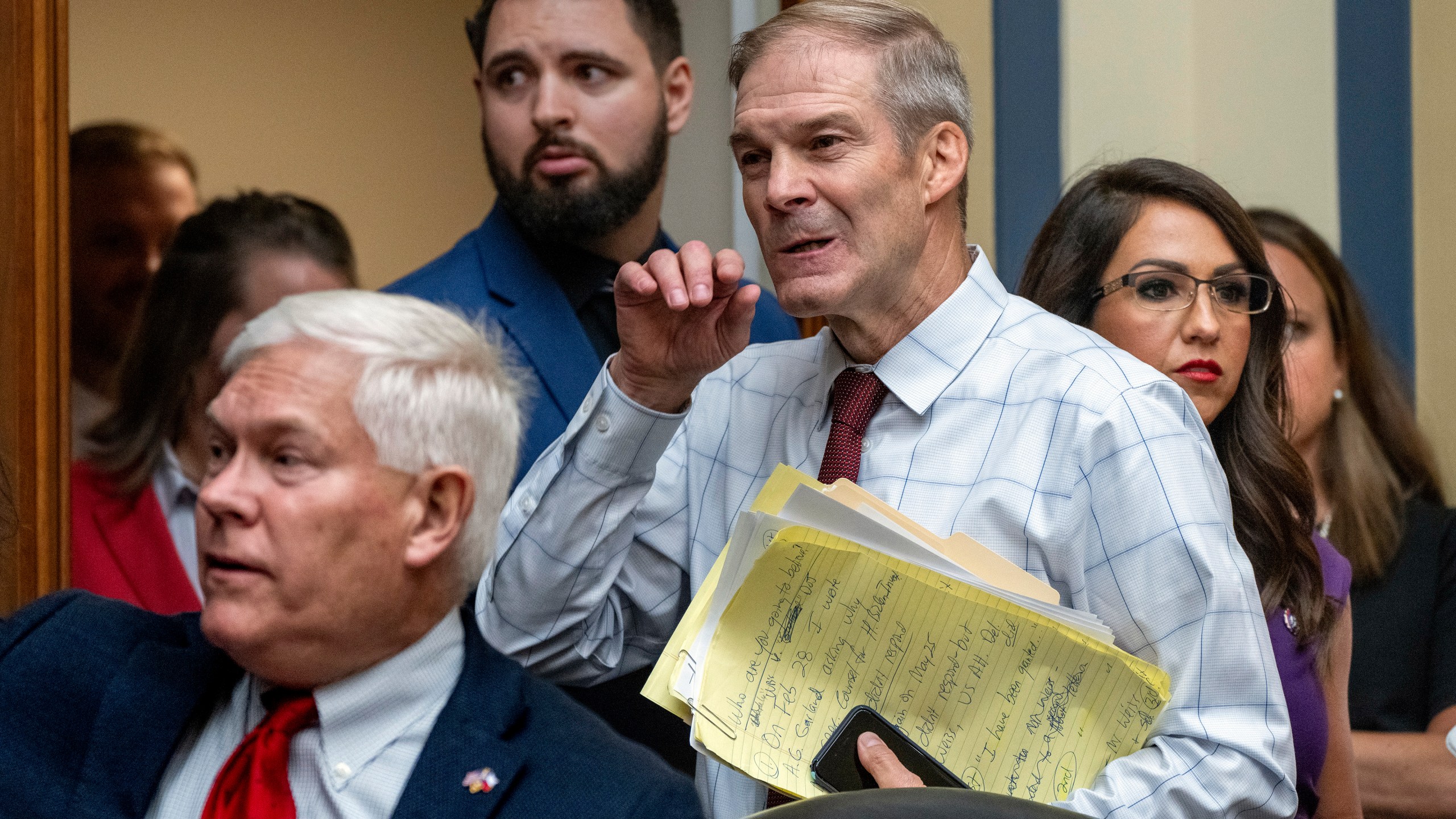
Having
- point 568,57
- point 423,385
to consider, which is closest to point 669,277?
point 423,385

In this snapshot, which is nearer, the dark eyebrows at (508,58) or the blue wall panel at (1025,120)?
the dark eyebrows at (508,58)

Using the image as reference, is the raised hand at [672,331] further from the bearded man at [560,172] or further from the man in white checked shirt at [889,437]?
the bearded man at [560,172]

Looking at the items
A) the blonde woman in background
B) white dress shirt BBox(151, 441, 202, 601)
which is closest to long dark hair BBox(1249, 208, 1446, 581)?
the blonde woman in background

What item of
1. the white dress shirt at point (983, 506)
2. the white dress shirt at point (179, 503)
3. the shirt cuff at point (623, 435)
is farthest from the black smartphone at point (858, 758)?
the white dress shirt at point (179, 503)

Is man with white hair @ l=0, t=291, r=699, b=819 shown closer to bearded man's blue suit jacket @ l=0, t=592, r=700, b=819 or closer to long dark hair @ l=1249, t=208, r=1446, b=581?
bearded man's blue suit jacket @ l=0, t=592, r=700, b=819

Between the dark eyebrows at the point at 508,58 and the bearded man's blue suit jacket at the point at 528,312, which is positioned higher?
the dark eyebrows at the point at 508,58

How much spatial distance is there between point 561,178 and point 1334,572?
143cm

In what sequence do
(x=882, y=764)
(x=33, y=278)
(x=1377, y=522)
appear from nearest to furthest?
(x=882, y=764) → (x=33, y=278) → (x=1377, y=522)

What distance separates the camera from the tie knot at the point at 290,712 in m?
1.47

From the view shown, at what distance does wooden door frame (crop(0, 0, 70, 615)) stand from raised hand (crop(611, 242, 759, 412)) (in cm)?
112

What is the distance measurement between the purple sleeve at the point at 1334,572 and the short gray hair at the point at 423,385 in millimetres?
1207

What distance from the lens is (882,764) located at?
1.35m

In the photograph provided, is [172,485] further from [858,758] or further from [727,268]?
[858,758]

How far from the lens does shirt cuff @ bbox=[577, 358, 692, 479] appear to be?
1617 mm
